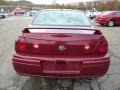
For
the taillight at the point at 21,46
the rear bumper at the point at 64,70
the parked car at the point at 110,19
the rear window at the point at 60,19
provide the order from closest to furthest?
the rear bumper at the point at 64,70, the taillight at the point at 21,46, the rear window at the point at 60,19, the parked car at the point at 110,19

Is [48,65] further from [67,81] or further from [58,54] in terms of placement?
Result: [67,81]

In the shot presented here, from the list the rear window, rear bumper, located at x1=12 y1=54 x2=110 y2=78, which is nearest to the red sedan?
rear bumper, located at x1=12 y1=54 x2=110 y2=78

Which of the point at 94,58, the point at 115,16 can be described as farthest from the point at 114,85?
the point at 115,16

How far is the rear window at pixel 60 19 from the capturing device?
5.78 m

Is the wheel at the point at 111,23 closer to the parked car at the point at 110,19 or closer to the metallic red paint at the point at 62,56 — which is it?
the parked car at the point at 110,19

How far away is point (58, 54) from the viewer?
190 inches

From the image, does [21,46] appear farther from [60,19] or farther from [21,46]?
[60,19]

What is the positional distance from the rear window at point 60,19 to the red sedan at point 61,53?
0.74 meters

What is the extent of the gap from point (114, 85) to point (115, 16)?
1703 cm

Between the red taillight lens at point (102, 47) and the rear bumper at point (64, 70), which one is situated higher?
the red taillight lens at point (102, 47)

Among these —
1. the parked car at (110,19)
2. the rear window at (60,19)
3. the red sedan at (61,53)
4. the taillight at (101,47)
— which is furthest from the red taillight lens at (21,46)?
the parked car at (110,19)

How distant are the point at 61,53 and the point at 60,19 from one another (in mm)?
1345

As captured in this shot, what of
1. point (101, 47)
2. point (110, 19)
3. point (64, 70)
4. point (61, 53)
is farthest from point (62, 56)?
point (110, 19)

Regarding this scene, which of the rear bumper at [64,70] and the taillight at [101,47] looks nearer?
the rear bumper at [64,70]
